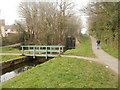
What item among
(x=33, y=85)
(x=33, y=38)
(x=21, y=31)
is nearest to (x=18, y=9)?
(x=21, y=31)

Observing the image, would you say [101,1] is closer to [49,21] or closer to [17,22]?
Result: [49,21]

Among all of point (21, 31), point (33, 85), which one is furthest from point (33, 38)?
point (33, 85)

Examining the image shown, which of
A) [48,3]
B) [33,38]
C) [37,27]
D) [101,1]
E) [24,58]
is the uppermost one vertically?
[48,3]

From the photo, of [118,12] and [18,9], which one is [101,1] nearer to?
[118,12]

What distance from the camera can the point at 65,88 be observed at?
5.01m

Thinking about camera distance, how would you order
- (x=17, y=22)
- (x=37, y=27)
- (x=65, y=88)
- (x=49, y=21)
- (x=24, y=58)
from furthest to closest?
(x=17, y=22) → (x=37, y=27) → (x=49, y=21) → (x=24, y=58) → (x=65, y=88)

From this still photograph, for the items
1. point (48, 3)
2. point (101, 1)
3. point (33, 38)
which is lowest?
point (33, 38)

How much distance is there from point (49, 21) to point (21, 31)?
323 inches

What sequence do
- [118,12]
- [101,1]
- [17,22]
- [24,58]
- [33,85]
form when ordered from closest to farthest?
[33,85] → [118,12] → [24,58] → [101,1] → [17,22]

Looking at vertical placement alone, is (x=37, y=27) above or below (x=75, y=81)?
above

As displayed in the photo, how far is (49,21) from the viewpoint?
80.5 feet

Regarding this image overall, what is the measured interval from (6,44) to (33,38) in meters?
6.37

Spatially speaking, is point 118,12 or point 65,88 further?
point 118,12

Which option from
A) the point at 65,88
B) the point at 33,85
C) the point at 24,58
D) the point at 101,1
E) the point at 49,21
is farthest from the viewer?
the point at 49,21
